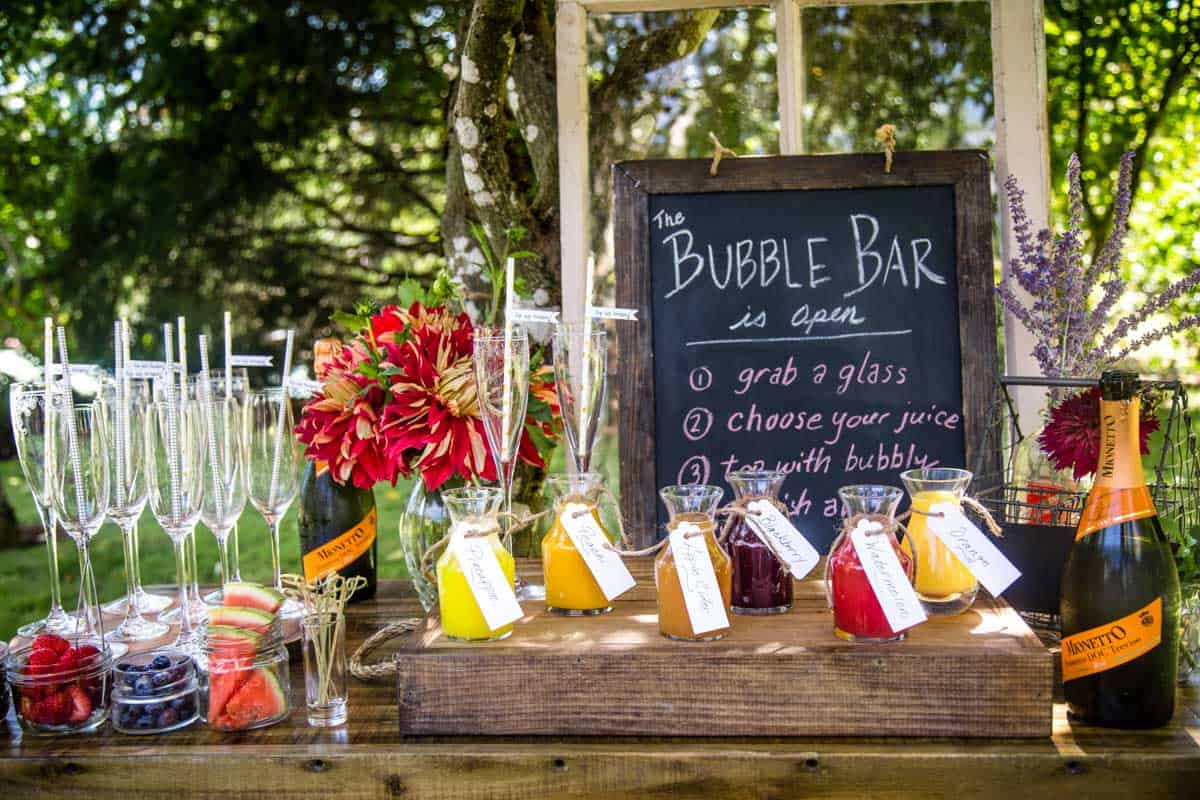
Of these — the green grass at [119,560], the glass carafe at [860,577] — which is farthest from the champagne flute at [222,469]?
the green grass at [119,560]

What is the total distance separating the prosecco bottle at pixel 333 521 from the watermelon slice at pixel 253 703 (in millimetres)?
454

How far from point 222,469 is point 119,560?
3.03 meters

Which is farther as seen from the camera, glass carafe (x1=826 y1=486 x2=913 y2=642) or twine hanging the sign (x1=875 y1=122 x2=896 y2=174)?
twine hanging the sign (x1=875 y1=122 x2=896 y2=174)

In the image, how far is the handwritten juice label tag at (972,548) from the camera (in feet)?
3.58

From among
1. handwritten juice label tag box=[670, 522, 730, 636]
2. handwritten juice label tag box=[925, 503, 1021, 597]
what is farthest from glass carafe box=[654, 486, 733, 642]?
handwritten juice label tag box=[925, 503, 1021, 597]

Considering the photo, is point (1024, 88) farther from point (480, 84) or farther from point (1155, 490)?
point (480, 84)

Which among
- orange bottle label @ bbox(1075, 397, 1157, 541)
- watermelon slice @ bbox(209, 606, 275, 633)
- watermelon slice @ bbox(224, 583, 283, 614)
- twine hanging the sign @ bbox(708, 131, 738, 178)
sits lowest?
watermelon slice @ bbox(209, 606, 275, 633)

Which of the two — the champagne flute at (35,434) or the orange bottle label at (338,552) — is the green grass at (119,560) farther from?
the champagne flute at (35,434)

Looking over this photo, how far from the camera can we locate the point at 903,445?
164 cm

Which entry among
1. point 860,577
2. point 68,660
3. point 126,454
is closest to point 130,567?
point 126,454

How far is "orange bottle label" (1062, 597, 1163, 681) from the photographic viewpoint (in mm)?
1069

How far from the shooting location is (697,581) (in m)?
1.10

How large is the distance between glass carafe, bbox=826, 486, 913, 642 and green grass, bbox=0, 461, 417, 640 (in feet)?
A: 7.47

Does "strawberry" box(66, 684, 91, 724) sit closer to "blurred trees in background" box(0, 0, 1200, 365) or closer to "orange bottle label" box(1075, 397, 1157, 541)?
"orange bottle label" box(1075, 397, 1157, 541)
